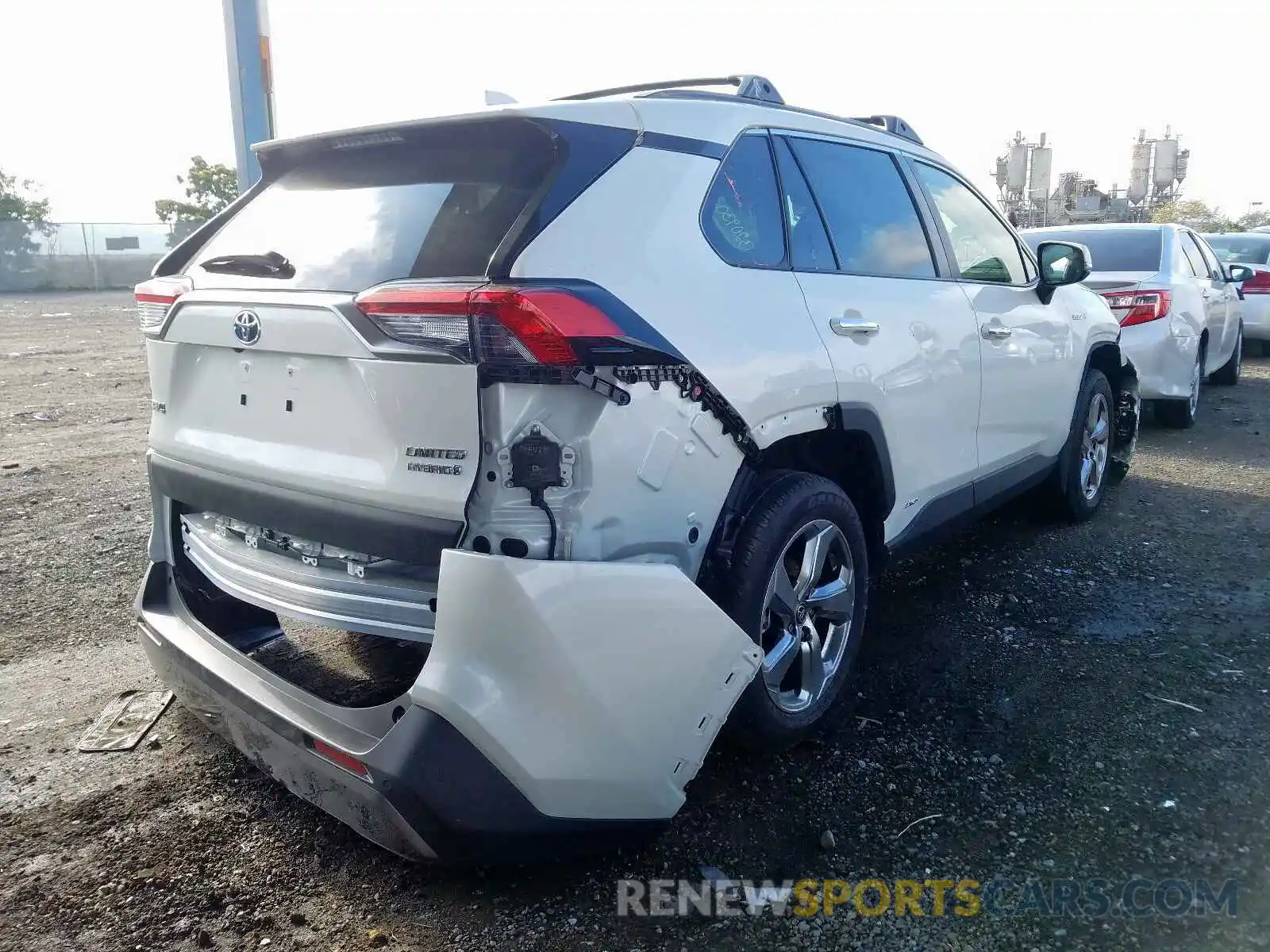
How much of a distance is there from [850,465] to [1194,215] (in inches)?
2169

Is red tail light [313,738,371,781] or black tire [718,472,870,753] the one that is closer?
red tail light [313,738,371,781]

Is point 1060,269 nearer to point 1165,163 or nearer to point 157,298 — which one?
point 157,298

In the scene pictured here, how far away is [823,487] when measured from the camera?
Result: 2994mm

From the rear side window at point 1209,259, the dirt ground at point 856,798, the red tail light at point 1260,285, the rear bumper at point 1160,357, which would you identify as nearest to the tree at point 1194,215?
the red tail light at point 1260,285

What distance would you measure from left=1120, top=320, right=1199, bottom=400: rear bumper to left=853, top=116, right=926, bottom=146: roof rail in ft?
12.6

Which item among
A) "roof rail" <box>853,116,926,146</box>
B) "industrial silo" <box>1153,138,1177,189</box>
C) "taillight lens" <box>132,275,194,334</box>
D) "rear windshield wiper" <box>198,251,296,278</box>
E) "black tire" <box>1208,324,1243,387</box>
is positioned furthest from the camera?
"industrial silo" <box>1153,138,1177,189</box>

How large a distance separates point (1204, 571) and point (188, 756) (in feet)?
14.6

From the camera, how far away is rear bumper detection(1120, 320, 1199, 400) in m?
7.29

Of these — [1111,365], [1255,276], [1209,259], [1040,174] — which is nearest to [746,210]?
[1111,365]

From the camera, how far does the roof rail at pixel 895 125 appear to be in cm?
398

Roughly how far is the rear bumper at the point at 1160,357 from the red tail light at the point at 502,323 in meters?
6.18

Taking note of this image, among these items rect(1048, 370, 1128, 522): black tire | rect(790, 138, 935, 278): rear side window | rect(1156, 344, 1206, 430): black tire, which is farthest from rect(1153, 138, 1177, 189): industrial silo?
rect(790, 138, 935, 278): rear side window

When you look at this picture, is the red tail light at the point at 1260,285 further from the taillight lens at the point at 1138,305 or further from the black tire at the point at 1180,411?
the taillight lens at the point at 1138,305

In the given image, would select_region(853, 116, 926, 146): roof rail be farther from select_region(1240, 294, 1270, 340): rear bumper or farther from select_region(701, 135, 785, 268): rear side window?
select_region(1240, 294, 1270, 340): rear bumper
